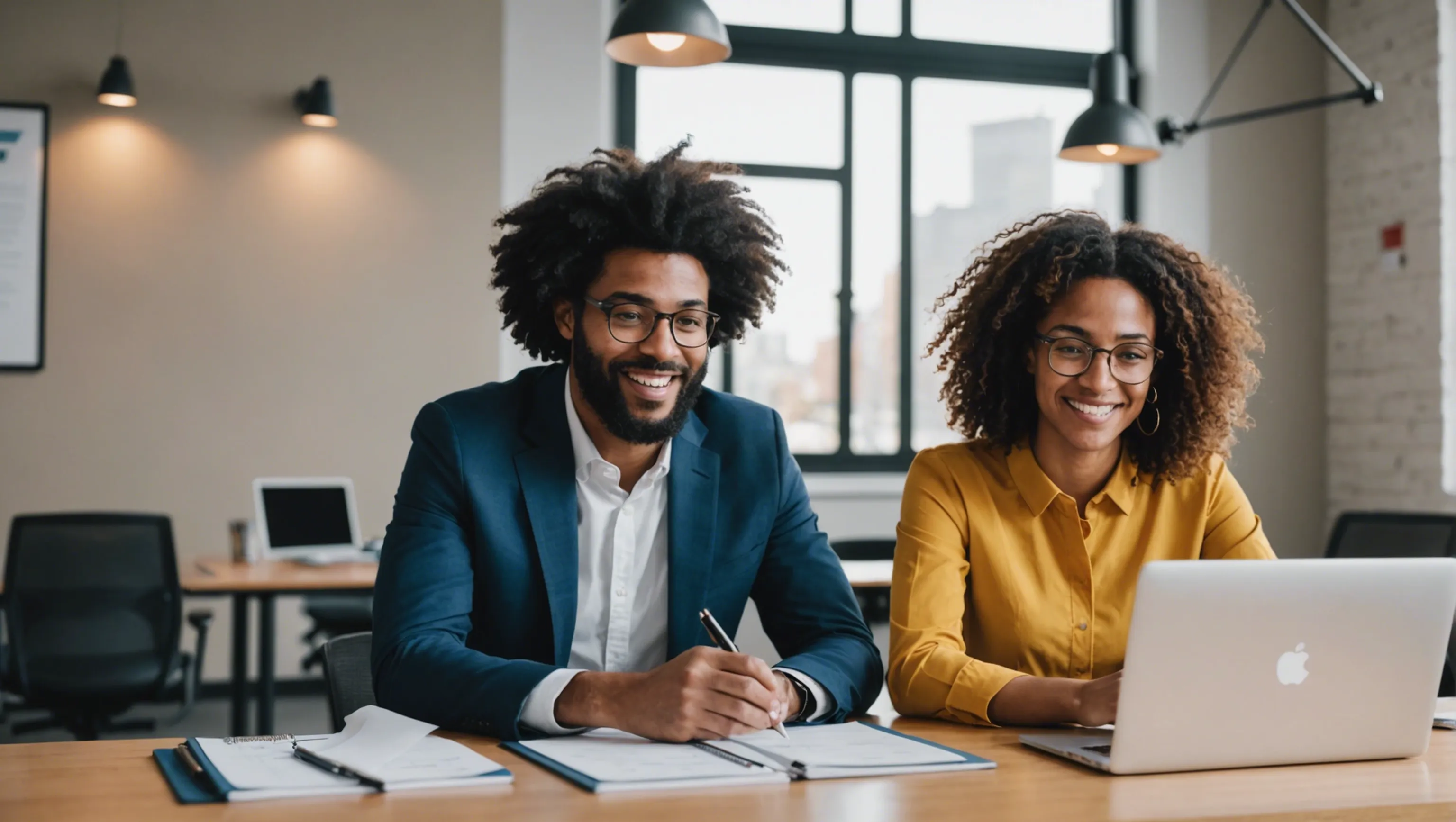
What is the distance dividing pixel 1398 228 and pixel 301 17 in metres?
4.82

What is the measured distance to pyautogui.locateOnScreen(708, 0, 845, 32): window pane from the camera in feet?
19.9

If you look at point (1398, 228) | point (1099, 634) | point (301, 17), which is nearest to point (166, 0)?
point (301, 17)

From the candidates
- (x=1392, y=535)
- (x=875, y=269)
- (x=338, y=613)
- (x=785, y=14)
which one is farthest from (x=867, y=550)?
(x=785, y=14)

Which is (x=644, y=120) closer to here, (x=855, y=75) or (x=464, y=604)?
(x=855, y=75)

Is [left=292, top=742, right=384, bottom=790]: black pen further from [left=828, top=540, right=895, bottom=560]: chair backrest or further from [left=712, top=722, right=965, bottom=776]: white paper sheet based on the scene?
[left=828, top=540, right=895, bottom=560]: chair backrest

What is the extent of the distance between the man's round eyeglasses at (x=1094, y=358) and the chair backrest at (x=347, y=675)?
1.04 meters

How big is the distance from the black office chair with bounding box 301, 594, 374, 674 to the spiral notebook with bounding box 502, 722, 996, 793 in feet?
11.3

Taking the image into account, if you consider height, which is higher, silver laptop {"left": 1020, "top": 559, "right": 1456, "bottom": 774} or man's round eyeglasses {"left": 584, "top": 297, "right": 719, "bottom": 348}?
man's round eyeglasses {"left": 584, "top": 297, "right": 719, "bottom": 348}

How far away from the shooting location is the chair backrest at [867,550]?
4.80m

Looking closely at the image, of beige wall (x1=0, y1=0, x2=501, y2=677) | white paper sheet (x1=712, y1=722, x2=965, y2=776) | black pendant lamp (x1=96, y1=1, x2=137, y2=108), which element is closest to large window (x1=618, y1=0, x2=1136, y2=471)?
beige wall (x1=0, y1=0, x2=501, y2=677)

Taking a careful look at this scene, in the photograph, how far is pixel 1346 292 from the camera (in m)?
6.21

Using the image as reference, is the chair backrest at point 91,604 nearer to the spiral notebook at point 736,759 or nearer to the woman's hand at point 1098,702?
the spiral notebook at point 736,759

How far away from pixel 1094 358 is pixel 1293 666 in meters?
0.66

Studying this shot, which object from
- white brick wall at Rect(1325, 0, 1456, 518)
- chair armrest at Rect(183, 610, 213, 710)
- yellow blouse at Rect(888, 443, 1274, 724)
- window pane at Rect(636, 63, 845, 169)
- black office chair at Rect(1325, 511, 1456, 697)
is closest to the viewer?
yellow blouse at Rect(888, 443, 1274, 724)
